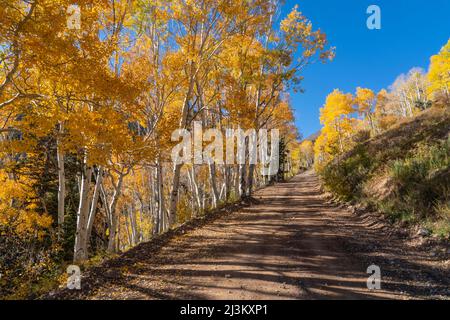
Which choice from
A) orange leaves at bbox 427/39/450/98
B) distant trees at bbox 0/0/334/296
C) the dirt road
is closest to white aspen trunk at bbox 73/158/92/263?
distant trees at bbox 0/0/334/296

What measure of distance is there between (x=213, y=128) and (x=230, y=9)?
27.2ft

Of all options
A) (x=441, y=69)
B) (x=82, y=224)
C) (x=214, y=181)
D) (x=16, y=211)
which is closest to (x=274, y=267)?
(x=82, y=224)

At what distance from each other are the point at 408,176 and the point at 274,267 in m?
7.51

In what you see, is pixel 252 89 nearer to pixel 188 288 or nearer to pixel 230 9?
pixel 230 9

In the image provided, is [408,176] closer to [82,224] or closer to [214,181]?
[214,181]

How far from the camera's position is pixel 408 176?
10.6 m

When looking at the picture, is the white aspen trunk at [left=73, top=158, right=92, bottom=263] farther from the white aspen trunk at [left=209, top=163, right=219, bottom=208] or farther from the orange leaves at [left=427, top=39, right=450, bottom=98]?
the orange leaves at [left=427, top=39, right=450, bottom=98]

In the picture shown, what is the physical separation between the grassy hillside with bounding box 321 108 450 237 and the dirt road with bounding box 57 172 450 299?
1.03m

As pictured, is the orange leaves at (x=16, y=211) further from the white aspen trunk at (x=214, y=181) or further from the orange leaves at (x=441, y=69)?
the orange leaves at (x=441, y=69)

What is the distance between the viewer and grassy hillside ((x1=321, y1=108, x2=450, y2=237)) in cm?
837

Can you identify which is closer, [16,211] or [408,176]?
[408,176]

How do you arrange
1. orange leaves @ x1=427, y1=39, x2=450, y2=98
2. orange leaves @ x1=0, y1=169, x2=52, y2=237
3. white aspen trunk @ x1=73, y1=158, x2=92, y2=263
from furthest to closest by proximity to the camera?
orange leaves @ x1=427, y1=39, x2=450, y2=98
orange leaves @ x1=0, y1=169, x2=52, y2=237
white aspen trunk @ x1=73, y1=158, x2=92, y2=263

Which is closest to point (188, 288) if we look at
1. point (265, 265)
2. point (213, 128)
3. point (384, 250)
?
point (265, 265)

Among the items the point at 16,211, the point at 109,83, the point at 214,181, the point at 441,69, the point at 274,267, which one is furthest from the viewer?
the point at 441,69
